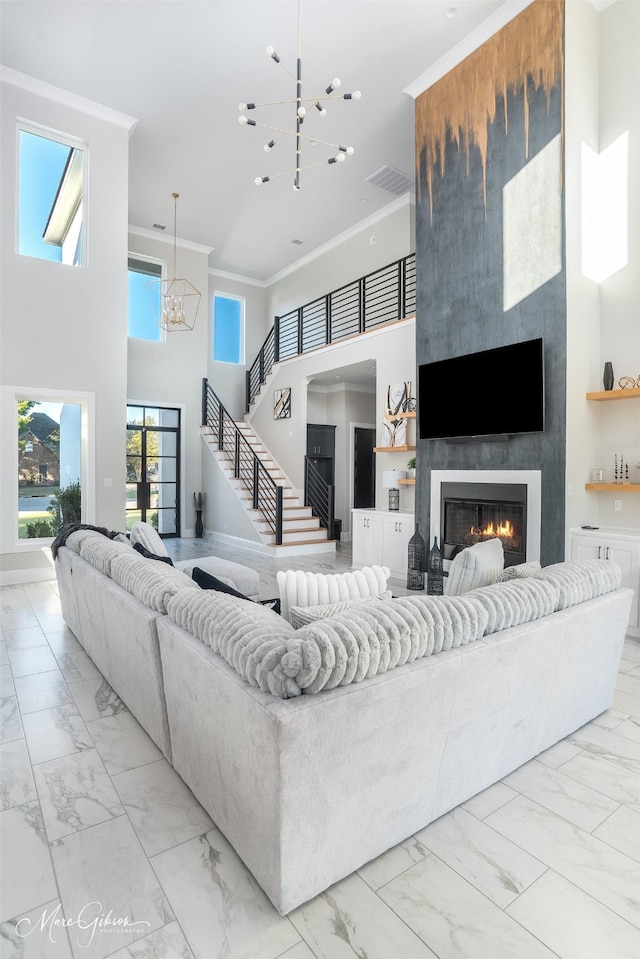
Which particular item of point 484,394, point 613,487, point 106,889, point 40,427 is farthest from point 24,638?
point 613,487

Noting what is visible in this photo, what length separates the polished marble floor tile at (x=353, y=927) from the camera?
53.7 inches

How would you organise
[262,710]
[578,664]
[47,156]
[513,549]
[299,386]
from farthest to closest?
[299,386] < [47,156] < [513,549] < [578,664] < [262,710]

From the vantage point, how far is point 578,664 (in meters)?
2.32

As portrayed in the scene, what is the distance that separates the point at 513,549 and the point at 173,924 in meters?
4.25

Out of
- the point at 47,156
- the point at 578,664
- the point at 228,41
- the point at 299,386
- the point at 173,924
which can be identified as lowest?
the point at 173,924

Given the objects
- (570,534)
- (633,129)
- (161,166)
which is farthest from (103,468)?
(633,129)

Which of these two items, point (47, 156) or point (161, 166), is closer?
point (47, 156)

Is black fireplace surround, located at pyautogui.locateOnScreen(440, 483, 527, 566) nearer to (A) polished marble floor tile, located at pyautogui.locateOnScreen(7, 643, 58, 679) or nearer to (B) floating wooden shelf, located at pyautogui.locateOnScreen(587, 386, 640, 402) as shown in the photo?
(B) floating wooden shelf, located at pyautogui.locateOnScreen(587, 386, 640, 402)

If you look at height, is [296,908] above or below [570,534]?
below

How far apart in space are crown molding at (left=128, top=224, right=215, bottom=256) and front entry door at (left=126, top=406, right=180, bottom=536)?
10.5ft

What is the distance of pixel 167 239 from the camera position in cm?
976

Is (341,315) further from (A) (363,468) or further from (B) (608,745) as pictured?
(B) (608,745)

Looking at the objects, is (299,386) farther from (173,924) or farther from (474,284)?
(173,924)

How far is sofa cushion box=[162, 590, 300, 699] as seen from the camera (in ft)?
4.62
